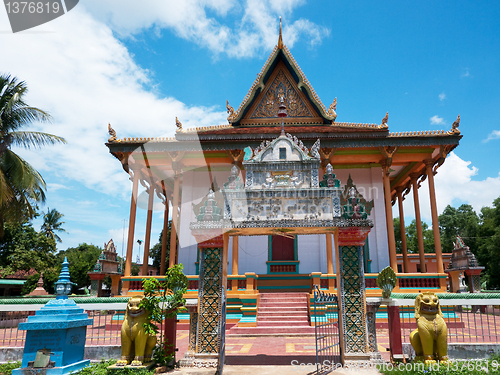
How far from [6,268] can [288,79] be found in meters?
20.6

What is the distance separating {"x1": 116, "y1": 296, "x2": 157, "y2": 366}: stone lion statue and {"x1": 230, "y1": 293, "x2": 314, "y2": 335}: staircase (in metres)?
4.42

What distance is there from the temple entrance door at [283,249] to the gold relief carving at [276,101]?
5.18 metres

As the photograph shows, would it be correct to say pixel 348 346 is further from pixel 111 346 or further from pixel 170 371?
pixel 111 346

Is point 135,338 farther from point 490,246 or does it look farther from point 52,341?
point 490,246

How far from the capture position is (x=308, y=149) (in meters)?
12.8

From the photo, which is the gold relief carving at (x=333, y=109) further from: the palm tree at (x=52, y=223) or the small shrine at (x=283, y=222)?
the palm tree at (x=52, y=223)

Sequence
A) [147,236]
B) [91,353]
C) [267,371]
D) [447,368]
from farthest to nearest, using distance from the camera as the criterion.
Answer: [147,236]
[91,353]
[267,371]
[447,368]

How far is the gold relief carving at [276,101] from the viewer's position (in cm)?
1401

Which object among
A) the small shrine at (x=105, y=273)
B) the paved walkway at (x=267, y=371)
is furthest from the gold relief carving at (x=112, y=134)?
the paved walkway at (x=267, y=371)

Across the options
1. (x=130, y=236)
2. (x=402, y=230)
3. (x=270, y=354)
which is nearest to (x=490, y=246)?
(x=402, y=230)

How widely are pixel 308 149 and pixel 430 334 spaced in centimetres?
823

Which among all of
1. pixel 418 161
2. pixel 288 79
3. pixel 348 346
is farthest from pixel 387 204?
pixel 348 346

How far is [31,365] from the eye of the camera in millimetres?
5688

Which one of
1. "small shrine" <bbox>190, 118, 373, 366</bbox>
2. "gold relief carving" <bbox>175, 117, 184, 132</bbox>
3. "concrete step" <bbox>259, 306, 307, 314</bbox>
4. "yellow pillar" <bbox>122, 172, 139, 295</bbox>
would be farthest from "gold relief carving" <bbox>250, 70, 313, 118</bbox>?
"small shrine" <bbox>190, 118, 373, 366</bbox>
